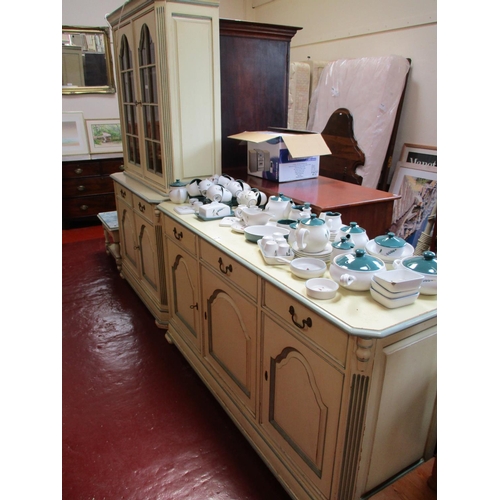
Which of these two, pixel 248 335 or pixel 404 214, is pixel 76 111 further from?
pixel 248 335

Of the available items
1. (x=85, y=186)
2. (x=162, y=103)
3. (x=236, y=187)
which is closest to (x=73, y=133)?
(x=85, y=186)

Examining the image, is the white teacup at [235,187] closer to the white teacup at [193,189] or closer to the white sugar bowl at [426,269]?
the white teacup at [193,189]

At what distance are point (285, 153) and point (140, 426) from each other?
147cm

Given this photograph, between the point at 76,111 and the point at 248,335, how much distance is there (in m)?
3.88

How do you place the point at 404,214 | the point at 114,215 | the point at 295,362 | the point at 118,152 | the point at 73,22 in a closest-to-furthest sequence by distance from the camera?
the point at 295,362, the point at 404,214, the point at 114,215, the point at 73,22, the point at 118,152

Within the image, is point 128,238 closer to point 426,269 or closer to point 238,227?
point 238,227

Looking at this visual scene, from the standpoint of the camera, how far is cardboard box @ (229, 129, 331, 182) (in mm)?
2016

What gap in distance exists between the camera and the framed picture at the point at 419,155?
2879 millimetres

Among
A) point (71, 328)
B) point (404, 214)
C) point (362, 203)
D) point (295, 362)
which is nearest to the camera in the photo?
point (295, 362)

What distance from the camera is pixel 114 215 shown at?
3.57 metres

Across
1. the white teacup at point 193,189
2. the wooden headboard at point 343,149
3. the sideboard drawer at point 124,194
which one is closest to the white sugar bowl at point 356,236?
the white teacup at point 193,189

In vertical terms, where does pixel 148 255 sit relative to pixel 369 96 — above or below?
below

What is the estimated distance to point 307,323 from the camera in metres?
1.17

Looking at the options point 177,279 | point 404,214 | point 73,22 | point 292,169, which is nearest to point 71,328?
point 177,279
